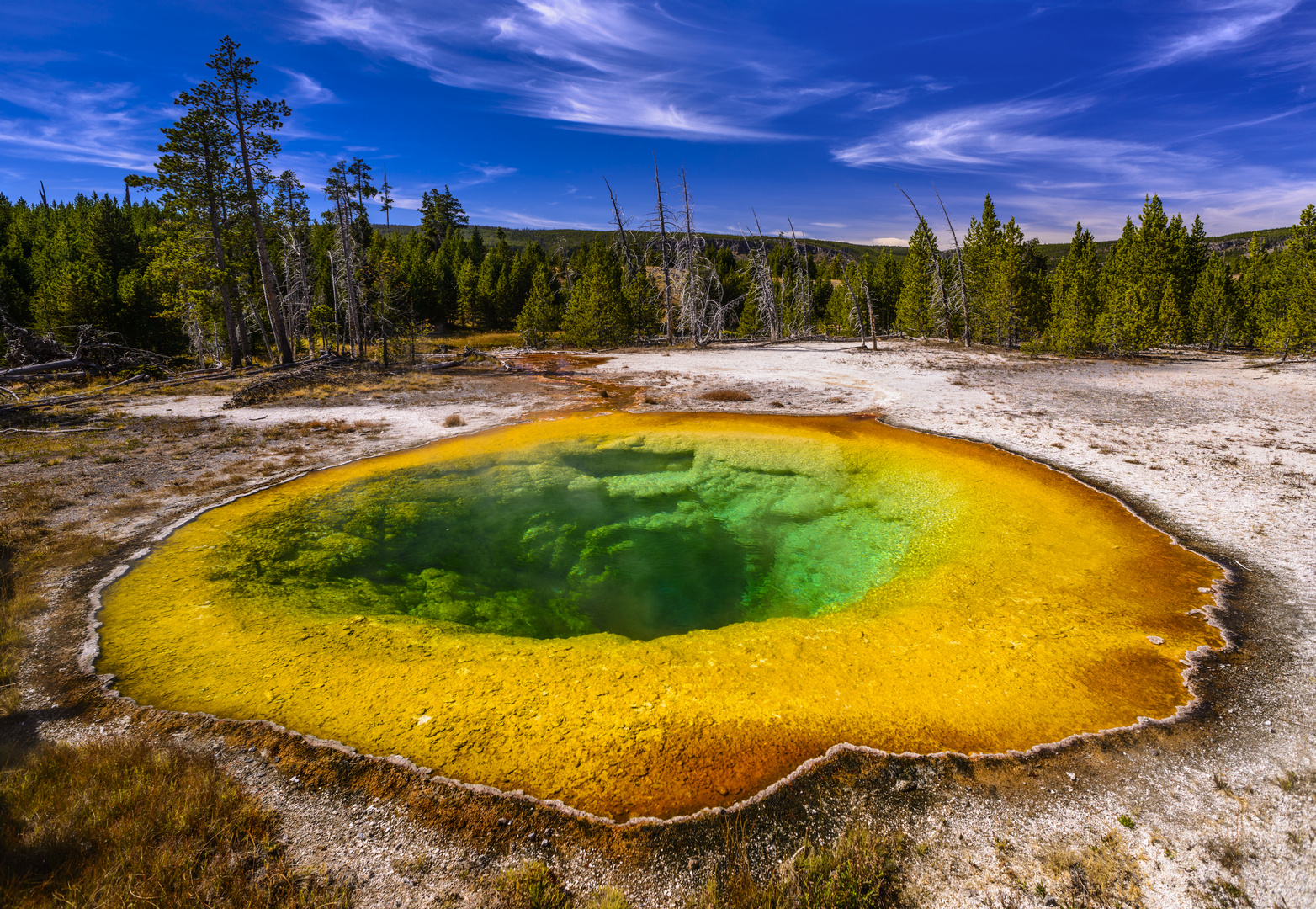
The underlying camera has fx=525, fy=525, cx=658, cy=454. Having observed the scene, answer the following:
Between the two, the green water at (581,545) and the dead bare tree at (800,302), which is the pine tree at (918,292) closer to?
the dead bare tree at (800,302)

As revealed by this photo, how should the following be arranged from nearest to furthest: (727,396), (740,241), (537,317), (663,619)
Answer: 1. (663,619)
2. (727,396)
3. (537,317)
4. (740,241)

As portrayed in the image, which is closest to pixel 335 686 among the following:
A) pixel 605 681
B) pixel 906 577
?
pixel 605 681

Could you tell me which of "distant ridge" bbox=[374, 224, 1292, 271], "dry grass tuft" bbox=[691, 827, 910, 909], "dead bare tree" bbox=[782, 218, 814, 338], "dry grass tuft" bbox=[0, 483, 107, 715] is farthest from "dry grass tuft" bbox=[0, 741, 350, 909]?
"distant ridge" bbox=[374, 224, 1292, 271]

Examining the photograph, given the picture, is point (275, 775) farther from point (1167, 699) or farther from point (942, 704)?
point (1167, 699)

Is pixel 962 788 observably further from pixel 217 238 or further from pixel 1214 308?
pixel 1214 308

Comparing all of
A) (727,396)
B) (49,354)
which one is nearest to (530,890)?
(727,396)

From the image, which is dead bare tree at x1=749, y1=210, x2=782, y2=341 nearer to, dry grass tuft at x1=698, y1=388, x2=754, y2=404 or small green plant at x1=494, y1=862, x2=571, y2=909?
dry grass tuft at x1=698, y1=388, x2=754, y2=404

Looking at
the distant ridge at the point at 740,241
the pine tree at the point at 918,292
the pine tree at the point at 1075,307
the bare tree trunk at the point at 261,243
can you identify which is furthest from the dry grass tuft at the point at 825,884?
the distant ridge at the point at 740,241
